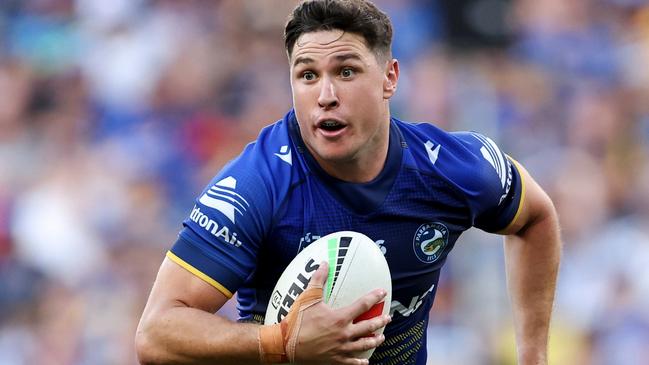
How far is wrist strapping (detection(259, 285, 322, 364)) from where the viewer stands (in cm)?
416

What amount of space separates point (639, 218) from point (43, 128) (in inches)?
186

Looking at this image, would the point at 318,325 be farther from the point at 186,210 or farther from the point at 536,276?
the point at 186,210

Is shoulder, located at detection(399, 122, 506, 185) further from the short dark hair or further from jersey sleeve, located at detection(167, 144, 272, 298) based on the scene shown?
jersey sleeve, located at detection(167, 144, 272, 298)

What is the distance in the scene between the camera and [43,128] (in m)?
9.62

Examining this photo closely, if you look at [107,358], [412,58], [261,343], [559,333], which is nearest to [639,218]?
[559,333]

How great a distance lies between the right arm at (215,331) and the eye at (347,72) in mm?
782

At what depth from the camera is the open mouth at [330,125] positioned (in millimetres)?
4512

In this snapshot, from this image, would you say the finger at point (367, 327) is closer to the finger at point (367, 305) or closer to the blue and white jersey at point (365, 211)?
the finger at point (367, 305)

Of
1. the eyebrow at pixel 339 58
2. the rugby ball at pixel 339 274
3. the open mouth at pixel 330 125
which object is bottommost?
the rugby ball at pixel 339 274

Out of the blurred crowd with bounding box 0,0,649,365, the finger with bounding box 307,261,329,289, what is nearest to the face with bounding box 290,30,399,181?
the finger with bounding box 307,261,329,289

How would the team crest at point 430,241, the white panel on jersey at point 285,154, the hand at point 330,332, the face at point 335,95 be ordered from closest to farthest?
the hand at point 330,332 → the face at point 335,95 → the white panel on jersey at point 285,154 → the team crest at point 430,241

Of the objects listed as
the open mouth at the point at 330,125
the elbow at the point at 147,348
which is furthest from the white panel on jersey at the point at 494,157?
the elbow at the point at 147,348

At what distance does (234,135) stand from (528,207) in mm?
4352

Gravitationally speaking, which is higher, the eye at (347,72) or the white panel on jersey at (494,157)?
the eye at (347,72)
